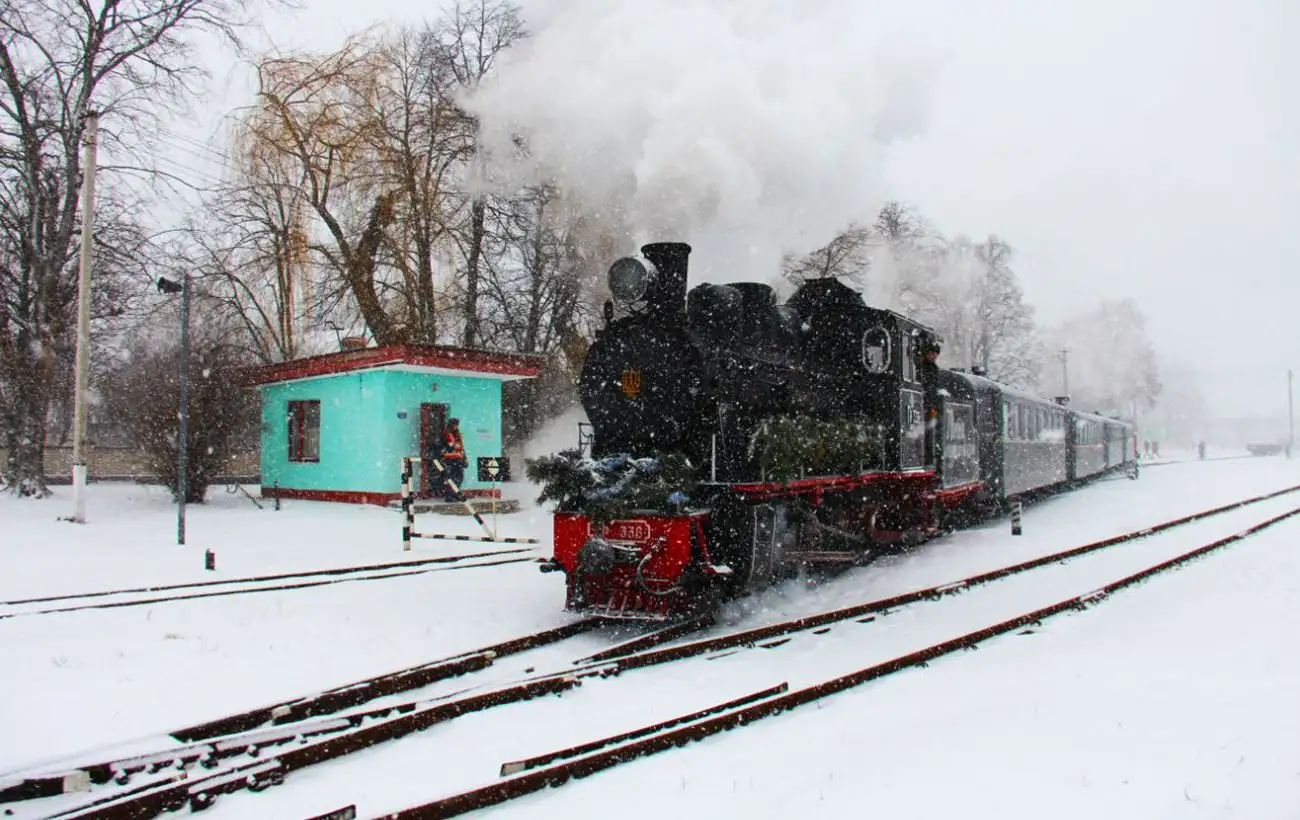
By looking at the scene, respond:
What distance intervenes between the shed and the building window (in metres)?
0.02

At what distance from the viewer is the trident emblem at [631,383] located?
6.82 meters

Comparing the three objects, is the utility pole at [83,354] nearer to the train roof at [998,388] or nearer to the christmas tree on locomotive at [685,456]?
the christmas tree on locomotive at [685,456]

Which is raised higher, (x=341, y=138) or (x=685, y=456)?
(x=341, y=138)

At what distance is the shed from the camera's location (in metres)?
15.3

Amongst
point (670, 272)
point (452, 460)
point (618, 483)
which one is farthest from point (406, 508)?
point (452, 460)

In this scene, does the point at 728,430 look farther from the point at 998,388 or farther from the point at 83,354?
the point at 83,354

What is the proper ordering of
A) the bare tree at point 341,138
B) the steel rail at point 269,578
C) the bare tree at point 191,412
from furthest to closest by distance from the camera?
the bare tree at point 341,138 → the bare tree at point 191,412 → the steel rail at point 269,578

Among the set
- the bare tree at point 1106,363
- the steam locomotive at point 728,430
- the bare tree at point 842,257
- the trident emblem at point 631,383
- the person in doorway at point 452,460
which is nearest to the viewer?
the steam locomotive at point 728,430

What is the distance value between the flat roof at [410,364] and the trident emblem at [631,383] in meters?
8.49

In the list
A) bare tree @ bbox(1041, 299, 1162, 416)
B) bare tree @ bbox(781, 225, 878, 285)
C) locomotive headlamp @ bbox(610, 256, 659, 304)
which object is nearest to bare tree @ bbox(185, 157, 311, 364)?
bare tree @ bbox(781, 225, 878, 285)

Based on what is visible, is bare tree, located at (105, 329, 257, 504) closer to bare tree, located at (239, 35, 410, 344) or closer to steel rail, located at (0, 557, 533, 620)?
bare tree, located at (239, 35, 410, 344)

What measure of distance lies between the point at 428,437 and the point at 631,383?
32.9ft

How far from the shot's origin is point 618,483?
640 cm

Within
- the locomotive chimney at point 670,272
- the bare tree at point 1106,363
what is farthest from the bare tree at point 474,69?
the bare tree at point 1106,363
